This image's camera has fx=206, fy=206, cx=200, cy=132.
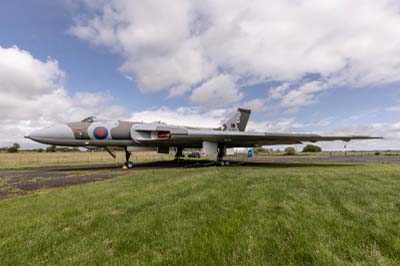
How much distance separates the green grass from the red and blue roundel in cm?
883

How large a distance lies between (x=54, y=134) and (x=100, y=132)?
270 centimetres

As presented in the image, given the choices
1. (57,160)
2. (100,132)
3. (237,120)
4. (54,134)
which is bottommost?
(57,160)

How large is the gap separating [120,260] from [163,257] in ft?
1.77

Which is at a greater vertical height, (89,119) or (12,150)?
(89,119)

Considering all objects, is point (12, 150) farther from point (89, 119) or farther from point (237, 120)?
point (237, 120)

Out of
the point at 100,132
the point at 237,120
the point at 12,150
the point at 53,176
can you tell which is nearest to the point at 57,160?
the point at 100,132

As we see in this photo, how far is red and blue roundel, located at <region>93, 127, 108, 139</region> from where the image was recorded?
46.3 feet

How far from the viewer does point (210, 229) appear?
3420mm

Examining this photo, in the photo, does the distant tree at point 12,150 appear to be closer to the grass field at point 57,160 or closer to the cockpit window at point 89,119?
the grass field at point 57,160

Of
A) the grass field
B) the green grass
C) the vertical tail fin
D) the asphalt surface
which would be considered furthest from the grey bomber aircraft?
the grass field

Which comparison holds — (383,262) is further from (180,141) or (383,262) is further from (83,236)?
(180,141)

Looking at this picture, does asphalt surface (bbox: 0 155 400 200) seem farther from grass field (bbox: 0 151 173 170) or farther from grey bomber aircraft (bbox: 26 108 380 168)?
grass field (bbox: 0 151 173 170)

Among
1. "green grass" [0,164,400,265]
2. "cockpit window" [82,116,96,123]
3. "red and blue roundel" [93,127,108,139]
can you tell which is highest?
"cockpit window" [82,116,96,123]

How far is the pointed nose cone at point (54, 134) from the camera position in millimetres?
13242
